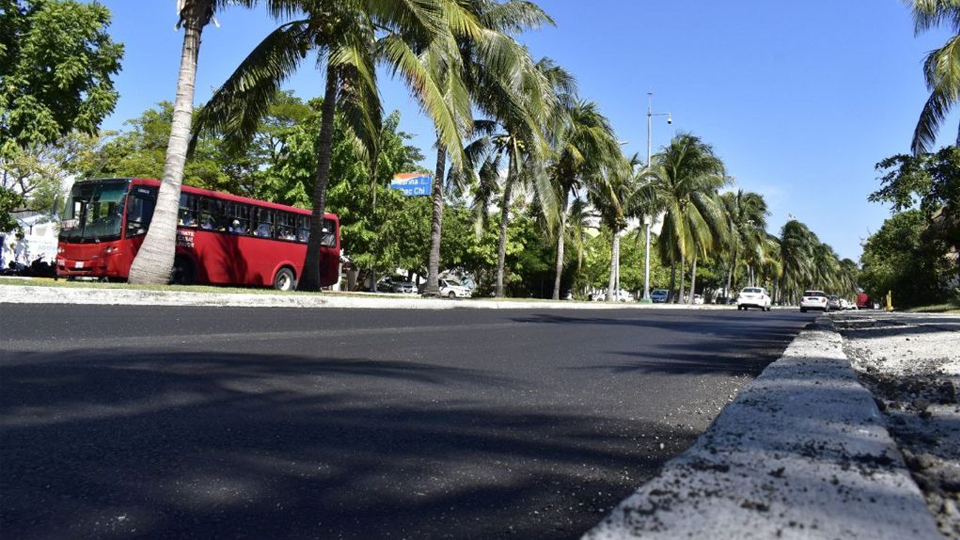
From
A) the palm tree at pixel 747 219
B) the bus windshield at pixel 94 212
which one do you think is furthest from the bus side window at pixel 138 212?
the palm tree at pixel 747 219

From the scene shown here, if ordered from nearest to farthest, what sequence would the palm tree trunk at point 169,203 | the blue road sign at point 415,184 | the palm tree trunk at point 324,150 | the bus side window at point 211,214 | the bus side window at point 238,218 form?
the palm tree trunk at point 169,203 → the palm tree trunk at point 324,150 → the bus side window at point 211,214 → the bus side window at point 238,218 → the blue road sign at point 415,184

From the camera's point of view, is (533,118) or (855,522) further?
(533,118)

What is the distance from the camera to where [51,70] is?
2108 centimetres

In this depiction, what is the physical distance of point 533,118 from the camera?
20406 mm

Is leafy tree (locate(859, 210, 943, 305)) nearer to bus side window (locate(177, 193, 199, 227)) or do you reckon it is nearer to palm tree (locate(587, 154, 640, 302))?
palm tree (locate(587, 154, 640, 302))

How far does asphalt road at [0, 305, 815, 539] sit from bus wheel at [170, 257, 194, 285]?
12.3 m

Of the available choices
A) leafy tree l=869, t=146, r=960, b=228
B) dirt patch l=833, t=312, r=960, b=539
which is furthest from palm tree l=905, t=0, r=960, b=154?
dirt patch l=833, t=312, r=960, b=539

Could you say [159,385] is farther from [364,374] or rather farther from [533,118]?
[533,118]

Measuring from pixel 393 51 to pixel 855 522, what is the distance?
48.2ft

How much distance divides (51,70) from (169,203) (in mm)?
12388

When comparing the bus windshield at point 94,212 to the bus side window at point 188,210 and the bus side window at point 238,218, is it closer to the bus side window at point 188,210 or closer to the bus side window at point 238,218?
the bus side window at point 188,210

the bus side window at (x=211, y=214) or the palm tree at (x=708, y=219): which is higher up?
the palm tree at (x=708, y=219)

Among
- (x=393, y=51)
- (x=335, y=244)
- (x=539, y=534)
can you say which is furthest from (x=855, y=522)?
(x=335, y=244)

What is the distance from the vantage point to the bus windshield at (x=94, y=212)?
54.0 feet
